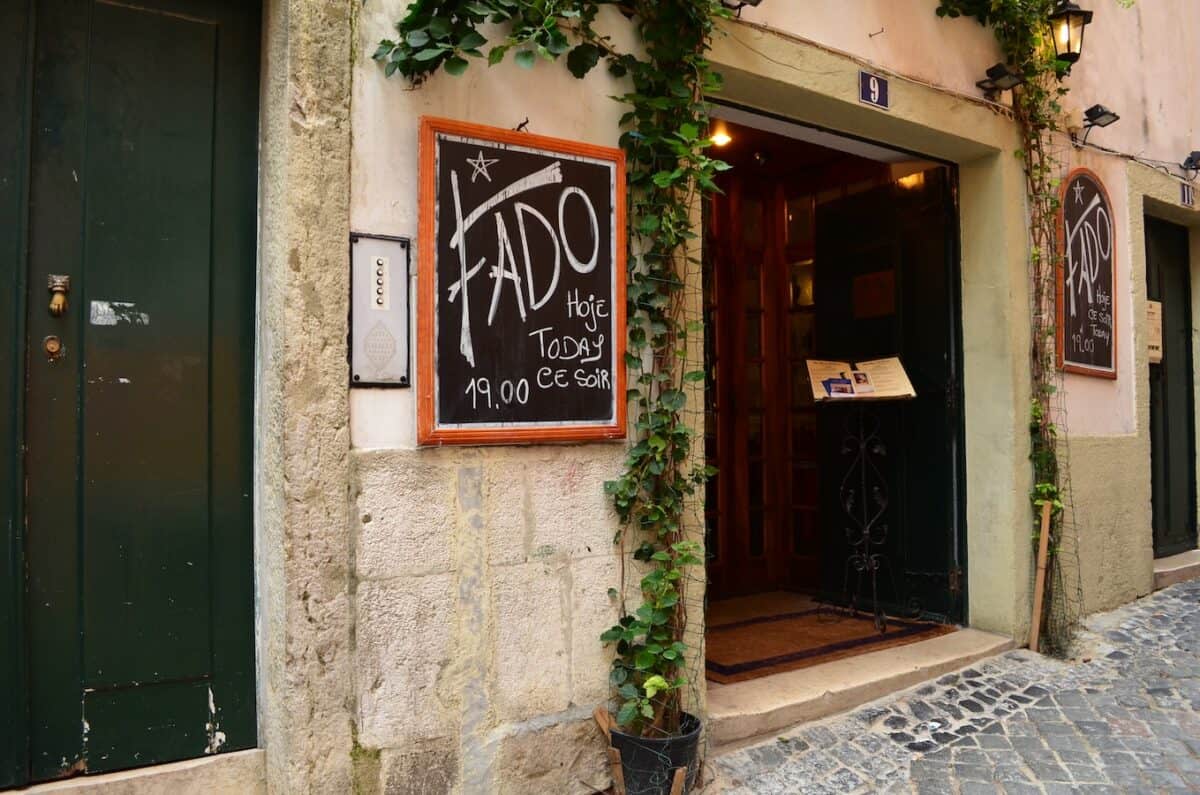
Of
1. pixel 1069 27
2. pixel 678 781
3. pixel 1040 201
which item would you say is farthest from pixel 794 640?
pixel 1069 27

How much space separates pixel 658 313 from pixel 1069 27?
3685 mm

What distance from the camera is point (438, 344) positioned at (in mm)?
2734

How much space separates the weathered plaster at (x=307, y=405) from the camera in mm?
2484

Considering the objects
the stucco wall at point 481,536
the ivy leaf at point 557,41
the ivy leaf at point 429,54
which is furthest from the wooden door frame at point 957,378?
the ivy leaf at point 429,54

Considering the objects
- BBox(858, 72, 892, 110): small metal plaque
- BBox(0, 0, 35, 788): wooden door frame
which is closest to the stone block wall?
BBox(0, 0, 35, 788): wooden door frame

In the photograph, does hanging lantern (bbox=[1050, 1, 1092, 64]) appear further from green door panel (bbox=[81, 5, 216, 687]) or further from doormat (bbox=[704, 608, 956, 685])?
green door panel (bbox=[81, 5, 216, 687])

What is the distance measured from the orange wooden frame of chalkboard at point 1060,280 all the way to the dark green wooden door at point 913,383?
626 mm

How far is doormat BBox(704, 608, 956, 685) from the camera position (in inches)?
163

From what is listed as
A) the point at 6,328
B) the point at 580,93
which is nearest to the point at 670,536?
the point at 580,93

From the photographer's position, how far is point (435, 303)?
272 centimetres

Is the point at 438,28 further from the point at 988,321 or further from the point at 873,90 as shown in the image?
the point at 988,321

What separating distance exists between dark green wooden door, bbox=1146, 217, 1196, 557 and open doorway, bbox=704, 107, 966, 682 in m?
2.57

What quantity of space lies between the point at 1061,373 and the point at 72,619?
518 cm

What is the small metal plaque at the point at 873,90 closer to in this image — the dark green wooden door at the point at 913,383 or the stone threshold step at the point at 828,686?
the dark green wooden door at the point at 913,383
